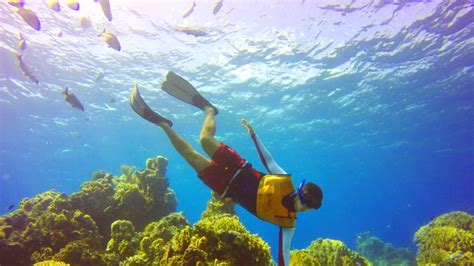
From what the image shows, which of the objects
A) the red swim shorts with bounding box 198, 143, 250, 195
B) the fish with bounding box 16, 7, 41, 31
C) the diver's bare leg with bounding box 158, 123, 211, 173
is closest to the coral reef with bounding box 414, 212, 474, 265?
the red swim shorts with bounding box 198, 143, 250, 195

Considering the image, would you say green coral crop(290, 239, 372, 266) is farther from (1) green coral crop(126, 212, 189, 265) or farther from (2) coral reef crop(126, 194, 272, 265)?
(2) coral reef crop(126, 194, 272, 265)

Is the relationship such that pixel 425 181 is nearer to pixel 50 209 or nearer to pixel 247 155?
pixel 247 155

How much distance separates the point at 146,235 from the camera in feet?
23.0

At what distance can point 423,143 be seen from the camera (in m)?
50.1

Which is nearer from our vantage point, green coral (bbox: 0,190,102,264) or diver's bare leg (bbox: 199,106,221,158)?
diver's bare leg (bbox: 199,106,221,158)

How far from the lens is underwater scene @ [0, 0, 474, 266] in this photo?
592 cm

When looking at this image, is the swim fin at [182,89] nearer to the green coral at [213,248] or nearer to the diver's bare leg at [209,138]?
the diver's bare leg at [209,138]

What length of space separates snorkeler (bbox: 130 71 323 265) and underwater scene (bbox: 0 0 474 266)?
0.03 metres

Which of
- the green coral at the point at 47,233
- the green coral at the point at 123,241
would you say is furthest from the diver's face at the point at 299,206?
the green coral at the point at 47,233

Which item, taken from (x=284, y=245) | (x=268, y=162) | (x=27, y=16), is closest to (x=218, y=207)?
(x=268, y=162)

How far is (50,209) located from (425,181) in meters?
116

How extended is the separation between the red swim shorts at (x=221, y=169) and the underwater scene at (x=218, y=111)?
0.03 meters

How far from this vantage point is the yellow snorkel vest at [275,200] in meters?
4.85

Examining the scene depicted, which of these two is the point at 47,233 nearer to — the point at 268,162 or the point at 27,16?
the point at 27,16
